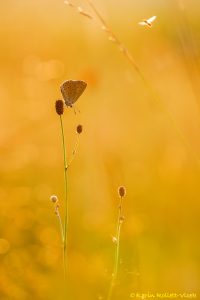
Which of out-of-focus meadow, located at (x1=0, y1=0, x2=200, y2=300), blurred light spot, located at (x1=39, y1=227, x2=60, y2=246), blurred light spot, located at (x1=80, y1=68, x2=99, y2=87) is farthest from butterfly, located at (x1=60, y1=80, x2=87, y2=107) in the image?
blurred light spot, located at (x1=80, y1=68, x2=99, y2=87)

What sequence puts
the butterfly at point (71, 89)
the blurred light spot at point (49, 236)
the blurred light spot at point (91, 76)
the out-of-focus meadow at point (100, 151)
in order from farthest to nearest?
the blurred light spot at point (91, 76) < the blurred light spot at point (49, 236) < the out-of-focus meadow at point (100, 151) < the butterfly at point (71, 89)

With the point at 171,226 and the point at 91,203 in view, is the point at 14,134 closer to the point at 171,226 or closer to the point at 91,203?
the point at 91,203

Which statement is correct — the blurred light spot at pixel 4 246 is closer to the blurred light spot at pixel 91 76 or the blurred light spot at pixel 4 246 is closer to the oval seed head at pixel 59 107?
the oval seed head at pixel 59 107

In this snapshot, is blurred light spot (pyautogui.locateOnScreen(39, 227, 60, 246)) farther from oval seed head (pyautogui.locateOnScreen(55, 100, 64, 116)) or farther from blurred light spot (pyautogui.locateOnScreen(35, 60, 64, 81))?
blurred light spot (pyautogui.locateOnScreen(35, 60, 64, 81))

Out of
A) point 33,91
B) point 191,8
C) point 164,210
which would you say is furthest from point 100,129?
point 191,8

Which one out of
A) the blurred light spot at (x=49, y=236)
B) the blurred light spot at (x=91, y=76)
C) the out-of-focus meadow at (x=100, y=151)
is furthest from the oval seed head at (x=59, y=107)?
the blurred light spot at (x=91, y=76)

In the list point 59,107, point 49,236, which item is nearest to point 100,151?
point 49,236

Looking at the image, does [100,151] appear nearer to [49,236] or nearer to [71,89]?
[49,236]
